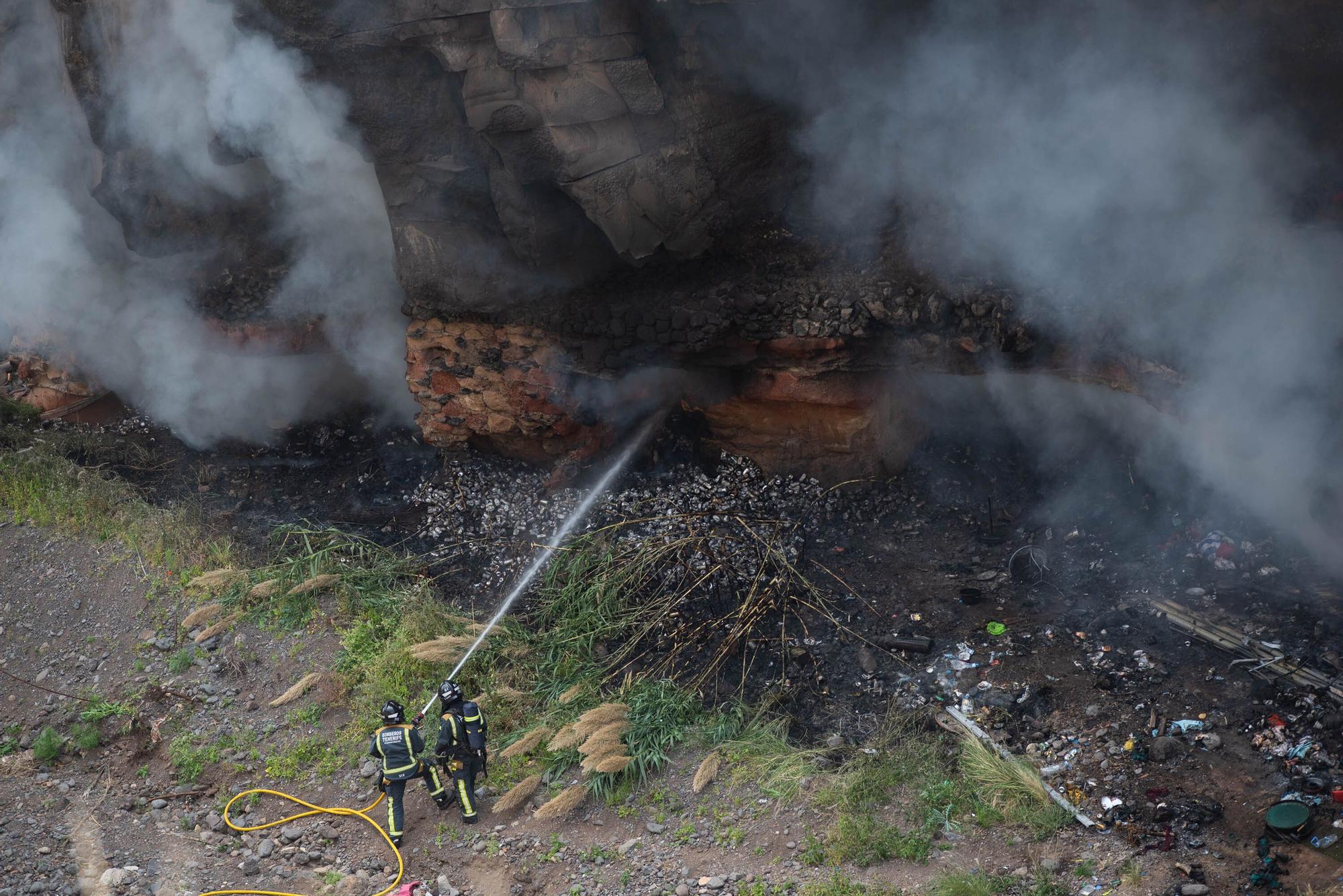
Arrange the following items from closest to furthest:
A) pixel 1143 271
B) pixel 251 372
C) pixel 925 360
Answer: pixel 1143 271 → pixel 925 360 → pixel 251 372

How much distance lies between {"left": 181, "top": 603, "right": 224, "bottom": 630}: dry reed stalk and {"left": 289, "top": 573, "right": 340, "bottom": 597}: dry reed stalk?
482mm

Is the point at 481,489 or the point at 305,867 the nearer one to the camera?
the point at 305,867

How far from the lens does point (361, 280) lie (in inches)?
346

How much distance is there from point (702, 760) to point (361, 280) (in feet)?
16.6

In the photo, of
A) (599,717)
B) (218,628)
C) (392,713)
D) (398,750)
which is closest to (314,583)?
(218,628)

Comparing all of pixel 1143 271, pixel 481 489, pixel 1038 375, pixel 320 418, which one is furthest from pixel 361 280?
pixel 1143 271

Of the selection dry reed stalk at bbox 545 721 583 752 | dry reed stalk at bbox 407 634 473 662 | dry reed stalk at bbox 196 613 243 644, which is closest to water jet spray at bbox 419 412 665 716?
dry reed stalk at bbox 407 634 473 662

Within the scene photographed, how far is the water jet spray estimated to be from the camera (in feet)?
22.5

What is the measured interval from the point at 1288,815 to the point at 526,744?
3.67 metres

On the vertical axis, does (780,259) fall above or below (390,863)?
above

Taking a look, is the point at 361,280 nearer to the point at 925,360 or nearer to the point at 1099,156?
the point at 925,360

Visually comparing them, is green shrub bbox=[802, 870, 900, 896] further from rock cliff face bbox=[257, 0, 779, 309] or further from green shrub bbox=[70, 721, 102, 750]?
green shrub bbox=[70, 721, 102, 750]

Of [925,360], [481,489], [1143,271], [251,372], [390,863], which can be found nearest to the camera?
[390,863]

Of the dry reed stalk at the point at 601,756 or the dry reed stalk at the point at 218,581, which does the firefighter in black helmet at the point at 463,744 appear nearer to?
the dry reed stalk at the point at 601,756
